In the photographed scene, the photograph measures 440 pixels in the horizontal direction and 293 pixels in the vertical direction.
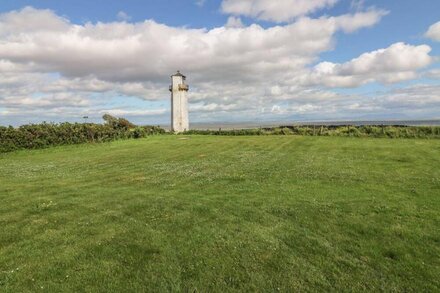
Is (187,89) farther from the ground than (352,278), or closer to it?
farther from the ground

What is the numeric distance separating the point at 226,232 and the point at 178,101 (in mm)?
57806

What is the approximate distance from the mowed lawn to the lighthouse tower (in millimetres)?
47486

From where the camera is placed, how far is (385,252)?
28.3 feet

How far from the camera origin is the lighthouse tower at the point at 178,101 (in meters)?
66.5

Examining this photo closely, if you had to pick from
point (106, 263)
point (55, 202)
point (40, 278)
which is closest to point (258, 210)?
point (106, 263)

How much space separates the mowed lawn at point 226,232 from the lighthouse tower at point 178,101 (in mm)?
47486

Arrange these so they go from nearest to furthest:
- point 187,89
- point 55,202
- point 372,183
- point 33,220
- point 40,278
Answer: point 40,278 → point 33,220 → point 55,202 → point 372,183 → point 187,89

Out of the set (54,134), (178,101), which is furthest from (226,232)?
(178,101)

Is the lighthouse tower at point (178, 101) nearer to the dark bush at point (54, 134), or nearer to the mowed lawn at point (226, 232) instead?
the dark bush at point (54, 134)

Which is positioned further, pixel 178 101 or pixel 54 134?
pixel 178 101

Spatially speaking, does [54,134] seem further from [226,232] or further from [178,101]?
[226,232]

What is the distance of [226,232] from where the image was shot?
10156 mm

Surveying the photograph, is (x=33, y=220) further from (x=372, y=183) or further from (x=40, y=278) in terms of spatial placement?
(x=372, y=183)

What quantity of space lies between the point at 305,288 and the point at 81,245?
222 inches
